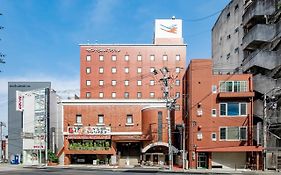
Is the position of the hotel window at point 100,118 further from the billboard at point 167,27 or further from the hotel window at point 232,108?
the billboard at point 167,27

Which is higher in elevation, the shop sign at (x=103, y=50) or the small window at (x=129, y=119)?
the shop sign at (x=103, y=50)

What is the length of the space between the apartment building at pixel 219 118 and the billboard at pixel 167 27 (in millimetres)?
50077

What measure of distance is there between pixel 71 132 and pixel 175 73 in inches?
1507

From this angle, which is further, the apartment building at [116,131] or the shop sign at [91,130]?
the shop sign at [91,130]

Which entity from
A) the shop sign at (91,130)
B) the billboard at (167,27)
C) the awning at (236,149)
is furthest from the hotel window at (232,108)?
the billboard at (167,27)

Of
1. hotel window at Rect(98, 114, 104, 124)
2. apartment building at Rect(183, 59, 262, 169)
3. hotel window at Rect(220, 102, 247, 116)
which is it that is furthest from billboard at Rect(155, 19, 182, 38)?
hotel window at Rect(220, 102, 247, 116)

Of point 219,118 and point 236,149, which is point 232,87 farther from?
Result: point 236,149

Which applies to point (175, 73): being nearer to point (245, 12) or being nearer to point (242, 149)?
point (245, 12)

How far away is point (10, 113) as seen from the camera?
98.1 meters

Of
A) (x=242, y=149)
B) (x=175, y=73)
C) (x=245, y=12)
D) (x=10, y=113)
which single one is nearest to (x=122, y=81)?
(x=175, y=73)

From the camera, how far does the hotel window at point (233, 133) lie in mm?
56656

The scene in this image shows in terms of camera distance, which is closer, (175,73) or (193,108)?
(193,108)

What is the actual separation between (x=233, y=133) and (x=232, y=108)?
3.32 meters

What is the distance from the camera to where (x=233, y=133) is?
57.0 m
